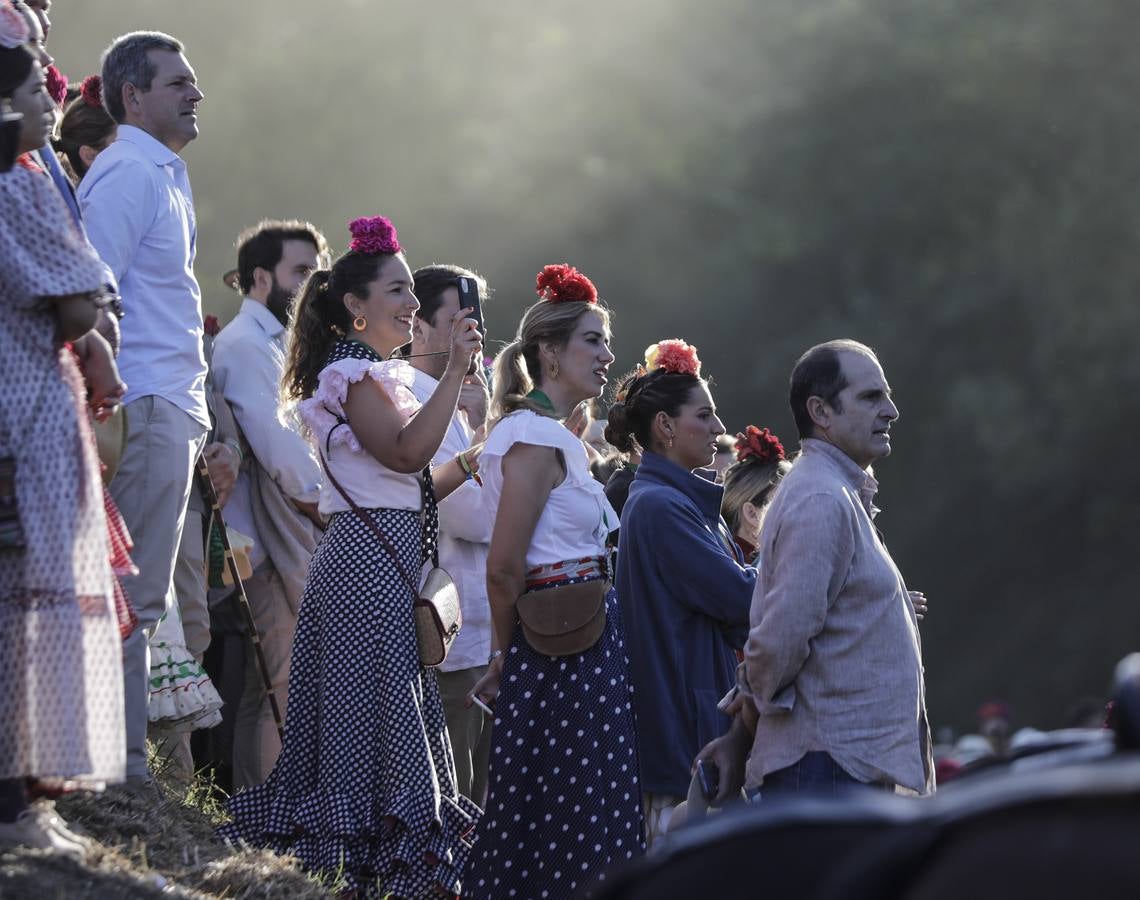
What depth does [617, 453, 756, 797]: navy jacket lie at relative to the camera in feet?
16.5

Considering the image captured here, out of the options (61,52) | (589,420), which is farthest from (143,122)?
(61,52)

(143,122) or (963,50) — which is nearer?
(143,122)

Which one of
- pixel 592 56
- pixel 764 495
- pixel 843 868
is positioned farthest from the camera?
pixel 592 56

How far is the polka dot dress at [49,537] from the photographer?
287 cm

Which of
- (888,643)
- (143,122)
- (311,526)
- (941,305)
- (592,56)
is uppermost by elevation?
(592,56)

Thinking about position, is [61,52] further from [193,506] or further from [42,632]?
[42,632]

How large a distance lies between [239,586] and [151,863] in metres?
1.89

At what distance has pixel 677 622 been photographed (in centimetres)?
510

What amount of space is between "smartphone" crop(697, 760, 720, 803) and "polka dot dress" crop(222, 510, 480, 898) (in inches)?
31.0

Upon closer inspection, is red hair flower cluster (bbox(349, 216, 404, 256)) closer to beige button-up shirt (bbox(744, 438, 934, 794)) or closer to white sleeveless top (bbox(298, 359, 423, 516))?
white sleeveless top (bbox(298, 359, 423, 516))

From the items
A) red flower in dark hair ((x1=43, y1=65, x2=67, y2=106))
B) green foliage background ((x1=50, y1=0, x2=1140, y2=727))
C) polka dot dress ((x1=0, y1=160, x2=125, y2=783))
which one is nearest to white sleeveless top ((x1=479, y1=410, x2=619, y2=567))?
red flower in dark hair ((x1=43, y1=65, x2=67, y2=106))

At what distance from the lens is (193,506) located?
523 cm

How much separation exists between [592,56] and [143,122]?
23.8m

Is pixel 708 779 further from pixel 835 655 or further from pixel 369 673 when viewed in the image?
pixel 369 673
